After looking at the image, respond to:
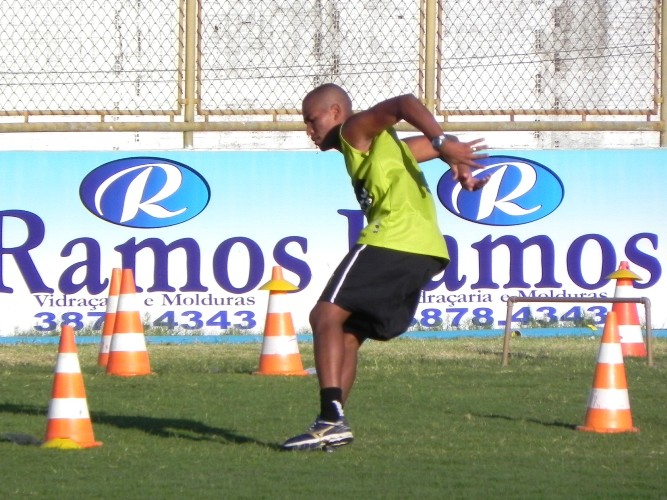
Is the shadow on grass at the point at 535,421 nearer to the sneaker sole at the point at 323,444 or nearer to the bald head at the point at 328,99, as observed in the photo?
the sneaker sole at the point at 323,444

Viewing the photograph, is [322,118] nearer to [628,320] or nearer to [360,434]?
[360,434]

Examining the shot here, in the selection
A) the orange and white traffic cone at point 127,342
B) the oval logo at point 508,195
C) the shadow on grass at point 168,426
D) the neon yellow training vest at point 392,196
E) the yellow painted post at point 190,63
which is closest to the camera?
the neon yellow training vest at point 392,196

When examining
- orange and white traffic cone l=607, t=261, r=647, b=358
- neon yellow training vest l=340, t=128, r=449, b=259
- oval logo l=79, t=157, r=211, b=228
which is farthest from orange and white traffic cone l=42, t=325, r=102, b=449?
oval logo l=79, t=157, r=211, b=228

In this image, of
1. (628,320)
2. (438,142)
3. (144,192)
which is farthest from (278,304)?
(438,142)

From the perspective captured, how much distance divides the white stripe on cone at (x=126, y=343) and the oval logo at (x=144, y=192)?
10.1 ft

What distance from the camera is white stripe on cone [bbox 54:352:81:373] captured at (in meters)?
6.13

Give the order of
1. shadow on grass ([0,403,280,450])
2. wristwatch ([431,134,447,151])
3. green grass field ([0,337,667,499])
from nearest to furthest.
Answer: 1. green grass field ([0,337,667,499])
2. wristwatch ([431,134,447,151])
3. shadow on grass ([0,403,280,450])

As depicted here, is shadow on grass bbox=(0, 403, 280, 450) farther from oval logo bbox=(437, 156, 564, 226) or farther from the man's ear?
oval logo bbox=(437, 156, 564, 226)

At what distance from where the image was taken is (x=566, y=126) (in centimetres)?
1310

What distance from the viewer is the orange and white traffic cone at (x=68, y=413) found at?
19.6 feet

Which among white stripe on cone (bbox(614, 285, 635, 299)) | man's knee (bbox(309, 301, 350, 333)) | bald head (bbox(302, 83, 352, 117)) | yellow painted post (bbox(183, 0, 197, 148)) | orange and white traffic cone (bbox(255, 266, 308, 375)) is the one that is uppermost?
yellow painted post (bbox(183, 0, 197, 148))

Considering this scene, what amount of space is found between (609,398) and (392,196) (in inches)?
60.3

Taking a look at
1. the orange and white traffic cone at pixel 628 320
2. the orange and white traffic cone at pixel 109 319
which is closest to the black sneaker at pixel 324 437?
the orange and white traffic cone at pixel 109 319

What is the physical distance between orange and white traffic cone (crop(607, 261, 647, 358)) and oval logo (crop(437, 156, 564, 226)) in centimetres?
148
